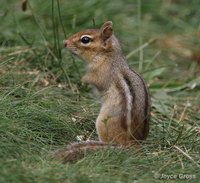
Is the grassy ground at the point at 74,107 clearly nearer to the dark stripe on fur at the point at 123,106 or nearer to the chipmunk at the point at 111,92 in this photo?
the chipmunk at the point at 111,92

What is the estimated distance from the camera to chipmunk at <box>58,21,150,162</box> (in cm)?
361

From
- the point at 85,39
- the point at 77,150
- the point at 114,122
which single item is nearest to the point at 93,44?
the point at 85,39

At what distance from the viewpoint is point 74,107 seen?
4359mm

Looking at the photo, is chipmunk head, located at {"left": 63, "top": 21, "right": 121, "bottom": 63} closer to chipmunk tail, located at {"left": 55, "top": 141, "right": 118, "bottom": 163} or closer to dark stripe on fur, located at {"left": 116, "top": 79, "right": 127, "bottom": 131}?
dark stripe on fur, located at {"left": 116, "top": 79, "right": 127, "bottom": 131}

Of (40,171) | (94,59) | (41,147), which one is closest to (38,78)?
(94,59)

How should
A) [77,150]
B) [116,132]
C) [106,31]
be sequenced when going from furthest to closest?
1. [106,31]
2. [116,132]
3. [77,150]

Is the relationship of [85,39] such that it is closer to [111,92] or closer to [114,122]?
[111,92]

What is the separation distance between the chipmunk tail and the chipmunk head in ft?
3.96

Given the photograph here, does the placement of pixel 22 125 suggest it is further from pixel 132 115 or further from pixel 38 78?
pixel 38 78

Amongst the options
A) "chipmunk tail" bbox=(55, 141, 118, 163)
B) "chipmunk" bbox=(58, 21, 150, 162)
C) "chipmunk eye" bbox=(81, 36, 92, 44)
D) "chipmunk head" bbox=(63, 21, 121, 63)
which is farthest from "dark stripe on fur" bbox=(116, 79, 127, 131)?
"chipmunk eye" bbox=(81, 36, 92, 44)

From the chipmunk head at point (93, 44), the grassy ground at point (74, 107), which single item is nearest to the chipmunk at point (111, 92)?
the chipmunk head at point (93, 44)

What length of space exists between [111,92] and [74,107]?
0.60m

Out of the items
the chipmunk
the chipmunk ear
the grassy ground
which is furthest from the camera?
the chipmunk ear

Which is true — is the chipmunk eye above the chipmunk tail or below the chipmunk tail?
above
